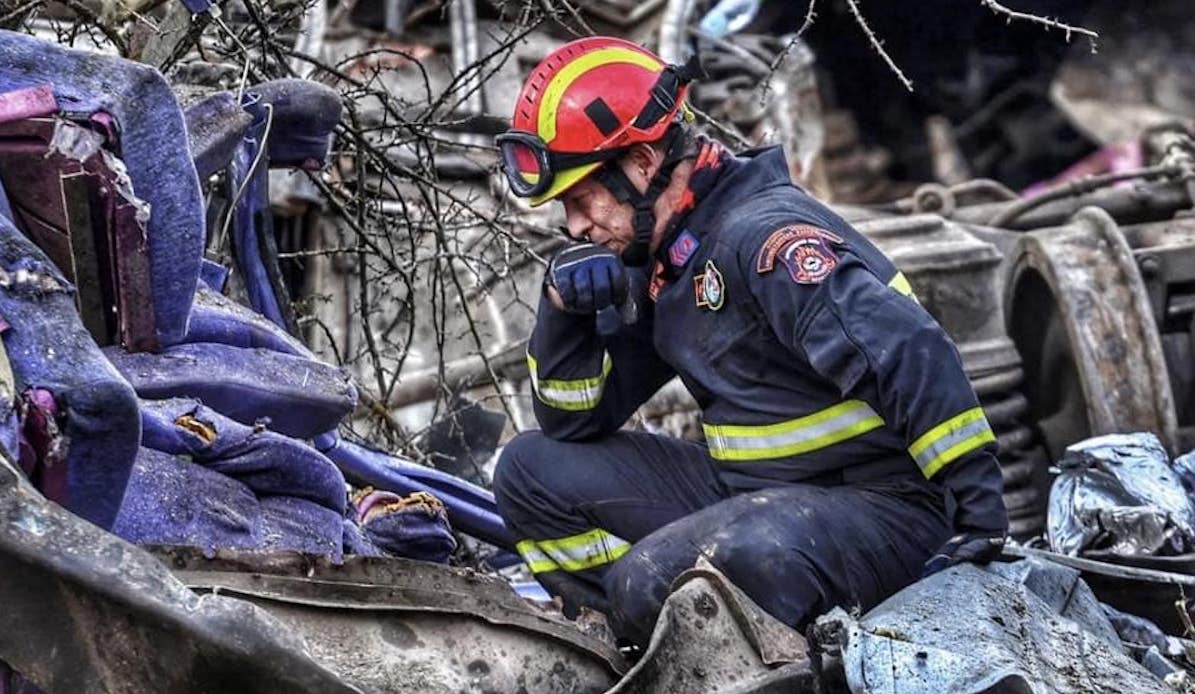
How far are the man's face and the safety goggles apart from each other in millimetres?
61

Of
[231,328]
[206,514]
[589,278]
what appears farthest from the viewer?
[231,328]

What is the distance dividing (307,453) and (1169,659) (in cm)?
181

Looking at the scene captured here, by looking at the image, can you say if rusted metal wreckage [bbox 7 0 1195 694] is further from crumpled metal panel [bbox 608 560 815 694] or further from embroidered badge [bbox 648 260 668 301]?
embroidered badge [bbox 648 260 668 301]

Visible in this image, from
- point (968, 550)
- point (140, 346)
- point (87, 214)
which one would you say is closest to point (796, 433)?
point (968, 550)

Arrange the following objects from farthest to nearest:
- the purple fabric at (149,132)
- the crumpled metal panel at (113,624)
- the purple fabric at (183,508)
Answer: the purple fabric at (149,132) → the purple fabric at (183,508) → the crumpled metal panel at (113,624)

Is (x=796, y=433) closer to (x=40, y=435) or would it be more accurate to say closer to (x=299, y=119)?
(x=40, y=435)

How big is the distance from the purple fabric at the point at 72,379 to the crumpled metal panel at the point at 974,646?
121cm

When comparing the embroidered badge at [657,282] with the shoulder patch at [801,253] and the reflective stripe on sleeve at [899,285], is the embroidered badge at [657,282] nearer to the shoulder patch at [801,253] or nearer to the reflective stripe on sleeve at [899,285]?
the shoulder patch at [801,253]

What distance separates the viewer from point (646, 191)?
4.22m

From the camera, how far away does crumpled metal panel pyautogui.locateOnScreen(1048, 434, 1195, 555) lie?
4922mm

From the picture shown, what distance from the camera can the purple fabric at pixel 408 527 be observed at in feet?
15.0

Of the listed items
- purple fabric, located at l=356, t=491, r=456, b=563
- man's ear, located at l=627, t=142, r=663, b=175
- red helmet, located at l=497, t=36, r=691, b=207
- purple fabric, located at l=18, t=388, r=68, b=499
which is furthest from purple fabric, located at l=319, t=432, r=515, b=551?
purple fabric, located at l=18, t=388, r=68, b=499

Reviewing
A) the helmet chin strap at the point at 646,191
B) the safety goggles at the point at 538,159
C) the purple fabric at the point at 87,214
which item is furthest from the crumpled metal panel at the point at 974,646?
the purple fabric at the point at 87,214

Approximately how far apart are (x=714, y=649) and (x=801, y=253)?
2.75ft
